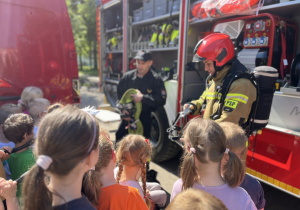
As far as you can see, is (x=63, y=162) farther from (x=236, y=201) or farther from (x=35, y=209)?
(x=236, y=201)

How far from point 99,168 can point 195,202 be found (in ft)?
2.20

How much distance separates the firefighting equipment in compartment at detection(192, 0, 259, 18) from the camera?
2.62 m

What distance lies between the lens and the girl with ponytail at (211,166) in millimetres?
1307

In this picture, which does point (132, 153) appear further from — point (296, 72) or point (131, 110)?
point (296, 72)

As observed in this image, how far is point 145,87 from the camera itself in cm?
337

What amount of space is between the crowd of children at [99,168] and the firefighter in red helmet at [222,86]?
1.37 ft

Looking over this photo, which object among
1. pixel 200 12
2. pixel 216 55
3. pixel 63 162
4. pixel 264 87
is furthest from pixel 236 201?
pixel 200 12

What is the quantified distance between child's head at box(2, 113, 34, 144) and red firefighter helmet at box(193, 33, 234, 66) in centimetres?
165

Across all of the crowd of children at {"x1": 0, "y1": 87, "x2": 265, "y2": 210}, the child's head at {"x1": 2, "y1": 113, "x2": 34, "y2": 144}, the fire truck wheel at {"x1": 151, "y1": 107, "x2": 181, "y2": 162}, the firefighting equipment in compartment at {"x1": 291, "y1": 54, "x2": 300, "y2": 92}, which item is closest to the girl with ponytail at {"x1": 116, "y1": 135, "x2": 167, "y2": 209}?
the crowd of children at {"x1": 0, "y1": 87, "x2": 265, "y2": 210}

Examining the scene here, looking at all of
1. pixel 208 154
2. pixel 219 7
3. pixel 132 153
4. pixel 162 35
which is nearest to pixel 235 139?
pixel 208 154

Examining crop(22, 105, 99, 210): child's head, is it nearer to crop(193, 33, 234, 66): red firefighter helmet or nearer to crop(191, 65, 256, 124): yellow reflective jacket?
crop(191, 65, 256, 124): yellow reflective jacket

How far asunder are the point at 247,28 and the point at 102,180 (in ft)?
8.48

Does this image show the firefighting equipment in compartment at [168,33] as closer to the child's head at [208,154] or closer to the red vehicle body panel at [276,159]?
the red vehicle body panel at [276,159]

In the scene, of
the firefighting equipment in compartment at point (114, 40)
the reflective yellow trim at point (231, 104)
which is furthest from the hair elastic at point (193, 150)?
the firefighting equipment in compartment at point (114, 40)
